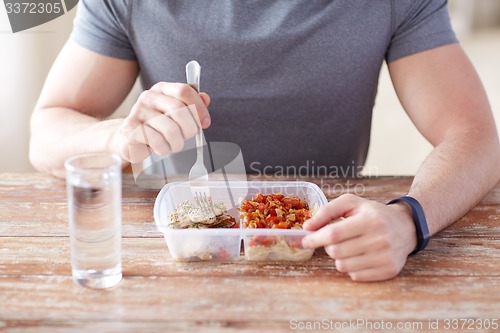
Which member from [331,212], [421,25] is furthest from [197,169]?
[421,25]

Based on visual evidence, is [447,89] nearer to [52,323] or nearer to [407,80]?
[407,80]

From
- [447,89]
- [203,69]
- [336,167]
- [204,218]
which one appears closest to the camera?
[204,218]

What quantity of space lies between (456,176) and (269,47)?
0.58 metres

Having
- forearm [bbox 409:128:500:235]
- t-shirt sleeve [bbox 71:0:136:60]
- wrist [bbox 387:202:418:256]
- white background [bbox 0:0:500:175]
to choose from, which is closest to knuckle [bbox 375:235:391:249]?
wrist [bbox 387:202:418:256]

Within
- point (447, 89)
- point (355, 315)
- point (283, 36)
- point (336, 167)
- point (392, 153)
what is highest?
point (283, 36)

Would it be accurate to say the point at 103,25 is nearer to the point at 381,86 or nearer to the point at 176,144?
the point at 176,144

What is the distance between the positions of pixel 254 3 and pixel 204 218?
0.71 meters

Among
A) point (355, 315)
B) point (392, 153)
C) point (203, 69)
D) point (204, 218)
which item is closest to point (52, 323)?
point (204, 218)

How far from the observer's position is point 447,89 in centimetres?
148

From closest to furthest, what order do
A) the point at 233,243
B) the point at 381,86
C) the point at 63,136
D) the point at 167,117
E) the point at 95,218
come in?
the point at 95,218 < the point at 233,243 < the point at 167,117 < the point at 63,136 < the point at 381,86

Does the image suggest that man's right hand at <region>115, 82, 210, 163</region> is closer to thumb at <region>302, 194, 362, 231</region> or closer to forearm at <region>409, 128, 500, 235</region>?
thumb at <region>302, 194, 362, 231</region>

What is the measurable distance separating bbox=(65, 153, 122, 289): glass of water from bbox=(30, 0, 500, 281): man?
0.40 metres

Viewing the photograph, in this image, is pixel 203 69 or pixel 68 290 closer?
pixel 68 290

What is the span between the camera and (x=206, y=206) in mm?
1122
